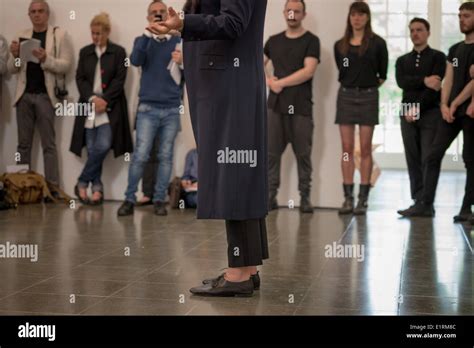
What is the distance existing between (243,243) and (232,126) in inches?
20.6

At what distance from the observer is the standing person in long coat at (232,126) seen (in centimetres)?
373

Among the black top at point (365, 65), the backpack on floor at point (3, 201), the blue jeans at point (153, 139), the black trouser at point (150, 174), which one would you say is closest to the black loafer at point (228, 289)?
the blue jeans at point (153, 139)

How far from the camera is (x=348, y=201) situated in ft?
23.1

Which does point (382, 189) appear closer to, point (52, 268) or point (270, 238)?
point (270, 238)

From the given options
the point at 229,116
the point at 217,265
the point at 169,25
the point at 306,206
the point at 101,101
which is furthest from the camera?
the point at 101,101

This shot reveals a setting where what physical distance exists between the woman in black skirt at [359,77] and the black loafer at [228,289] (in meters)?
3.11

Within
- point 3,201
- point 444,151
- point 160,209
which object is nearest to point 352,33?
point 444,151

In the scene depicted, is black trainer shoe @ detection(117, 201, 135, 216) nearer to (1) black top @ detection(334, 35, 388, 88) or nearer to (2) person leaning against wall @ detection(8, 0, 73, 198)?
(2) person leaning against wall @ detection(8, 0, 73, 198)

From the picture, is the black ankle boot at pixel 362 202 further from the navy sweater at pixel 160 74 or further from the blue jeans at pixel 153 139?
the navy sweater at pixel 160 74

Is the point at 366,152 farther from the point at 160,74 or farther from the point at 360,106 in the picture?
the point at 160,74

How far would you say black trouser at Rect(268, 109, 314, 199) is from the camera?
23.2ft

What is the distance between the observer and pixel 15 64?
7.67m
